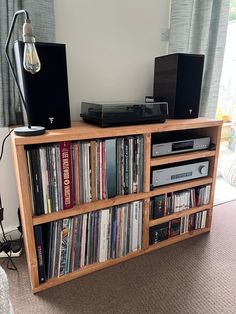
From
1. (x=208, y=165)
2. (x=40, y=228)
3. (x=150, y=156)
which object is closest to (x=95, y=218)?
(x=40, y=228)

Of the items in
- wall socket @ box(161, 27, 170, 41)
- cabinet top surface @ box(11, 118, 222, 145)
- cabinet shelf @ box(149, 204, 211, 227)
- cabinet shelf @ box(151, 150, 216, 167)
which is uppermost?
wall socket @ box(161, 27, 170, 41)

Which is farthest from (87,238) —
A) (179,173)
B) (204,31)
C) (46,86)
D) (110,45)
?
(204,31)

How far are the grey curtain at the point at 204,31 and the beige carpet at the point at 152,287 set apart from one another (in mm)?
1035

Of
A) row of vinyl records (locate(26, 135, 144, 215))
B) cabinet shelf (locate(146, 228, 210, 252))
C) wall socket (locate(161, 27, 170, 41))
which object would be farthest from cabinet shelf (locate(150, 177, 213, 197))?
wall socket (locate(161, 27, 170, 41))

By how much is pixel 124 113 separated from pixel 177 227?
756 mm

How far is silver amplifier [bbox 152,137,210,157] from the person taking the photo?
118 centimetres

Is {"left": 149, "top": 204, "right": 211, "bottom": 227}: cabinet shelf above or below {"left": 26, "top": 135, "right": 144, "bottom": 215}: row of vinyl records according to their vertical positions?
below

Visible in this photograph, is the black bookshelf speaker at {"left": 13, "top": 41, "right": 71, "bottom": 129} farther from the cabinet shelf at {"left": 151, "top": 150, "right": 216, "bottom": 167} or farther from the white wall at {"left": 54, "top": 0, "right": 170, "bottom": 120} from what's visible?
the cabinet shelf at {"left": 151, "top": 150, "right": 216, "bottom": 167}

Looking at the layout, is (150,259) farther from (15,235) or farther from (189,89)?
(189,89)

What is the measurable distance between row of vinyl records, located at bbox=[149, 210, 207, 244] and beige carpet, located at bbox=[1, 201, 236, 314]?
0.08m

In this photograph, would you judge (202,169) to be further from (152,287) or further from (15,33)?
(15,33)

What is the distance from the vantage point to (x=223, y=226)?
157 cm

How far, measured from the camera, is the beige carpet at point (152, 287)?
969mm

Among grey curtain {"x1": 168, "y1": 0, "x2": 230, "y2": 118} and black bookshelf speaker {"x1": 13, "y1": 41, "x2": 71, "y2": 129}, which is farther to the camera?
grey curtain {"x1": 168, "y1": 0, "x2": 230, "y2": 118}
